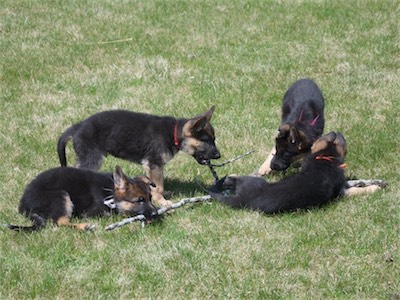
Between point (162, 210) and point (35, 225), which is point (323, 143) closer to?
point (162, 210)

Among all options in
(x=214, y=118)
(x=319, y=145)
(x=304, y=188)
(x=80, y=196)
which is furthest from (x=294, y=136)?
(x=80, y=196)

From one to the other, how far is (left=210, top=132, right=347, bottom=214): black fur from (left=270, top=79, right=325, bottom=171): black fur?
447 millimetres

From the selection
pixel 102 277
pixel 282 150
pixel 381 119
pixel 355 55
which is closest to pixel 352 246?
pixel 282 150

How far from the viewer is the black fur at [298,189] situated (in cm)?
717

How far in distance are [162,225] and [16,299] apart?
1809 millimetres

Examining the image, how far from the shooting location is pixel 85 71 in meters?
12.1

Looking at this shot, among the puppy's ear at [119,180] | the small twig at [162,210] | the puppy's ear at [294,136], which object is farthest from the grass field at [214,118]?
the puppy's ear at [294,136]

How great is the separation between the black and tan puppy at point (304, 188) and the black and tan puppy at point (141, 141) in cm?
66

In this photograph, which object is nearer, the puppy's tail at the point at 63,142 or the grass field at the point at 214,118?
the grass field at the point at 214,118

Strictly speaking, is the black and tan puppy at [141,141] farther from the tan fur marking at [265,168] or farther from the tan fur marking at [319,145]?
the tan fur marking at [319,145]

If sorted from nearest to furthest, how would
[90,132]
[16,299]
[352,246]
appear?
[16,299], [352,246], [90,132]

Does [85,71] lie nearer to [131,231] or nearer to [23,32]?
[23,32]

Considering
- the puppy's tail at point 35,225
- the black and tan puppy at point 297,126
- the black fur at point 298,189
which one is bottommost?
the puppy's tail at point 35,225

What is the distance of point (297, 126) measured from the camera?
850cm
